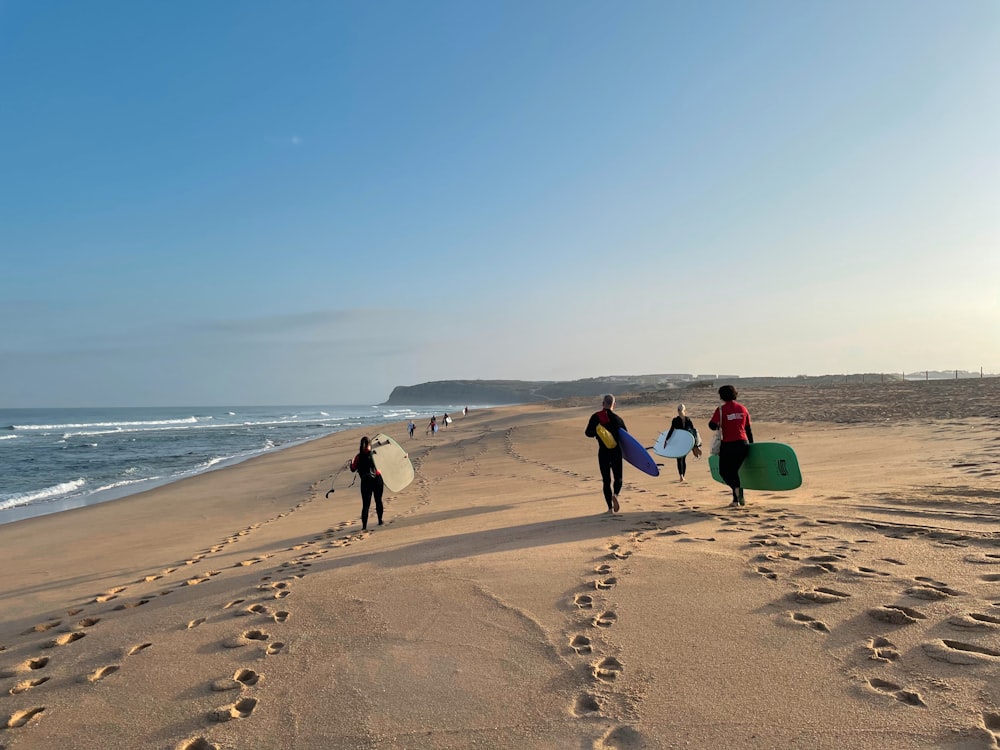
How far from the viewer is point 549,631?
3.90 meters

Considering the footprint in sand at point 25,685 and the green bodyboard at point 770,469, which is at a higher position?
the green bodyboard at point 770,469

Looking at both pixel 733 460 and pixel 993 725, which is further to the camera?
pixel 733 460

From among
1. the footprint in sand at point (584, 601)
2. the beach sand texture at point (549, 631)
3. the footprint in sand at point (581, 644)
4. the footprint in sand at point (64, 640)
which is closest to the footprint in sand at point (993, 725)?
the beach sand texture at point (549, 631)

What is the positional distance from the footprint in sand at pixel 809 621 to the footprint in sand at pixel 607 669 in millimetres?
1246

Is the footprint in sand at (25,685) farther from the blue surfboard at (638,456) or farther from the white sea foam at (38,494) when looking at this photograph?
the white sea foam at (38,494)

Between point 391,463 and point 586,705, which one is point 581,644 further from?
point 391,463

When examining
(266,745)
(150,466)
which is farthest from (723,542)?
(150,466)

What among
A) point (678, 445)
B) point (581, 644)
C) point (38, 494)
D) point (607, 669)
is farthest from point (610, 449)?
point (38, 494)

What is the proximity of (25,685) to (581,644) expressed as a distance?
11.6 feet

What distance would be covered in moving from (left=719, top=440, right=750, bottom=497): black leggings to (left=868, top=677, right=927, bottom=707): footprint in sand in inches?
196

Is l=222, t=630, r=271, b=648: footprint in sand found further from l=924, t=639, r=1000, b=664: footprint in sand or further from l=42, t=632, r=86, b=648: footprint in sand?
l=924, t=639, r=1000, b=664: footprint in sand

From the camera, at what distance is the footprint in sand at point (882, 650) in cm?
318

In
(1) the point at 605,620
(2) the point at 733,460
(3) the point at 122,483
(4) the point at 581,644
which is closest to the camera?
(4) the point at 581,644

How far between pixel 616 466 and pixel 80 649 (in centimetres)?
613
